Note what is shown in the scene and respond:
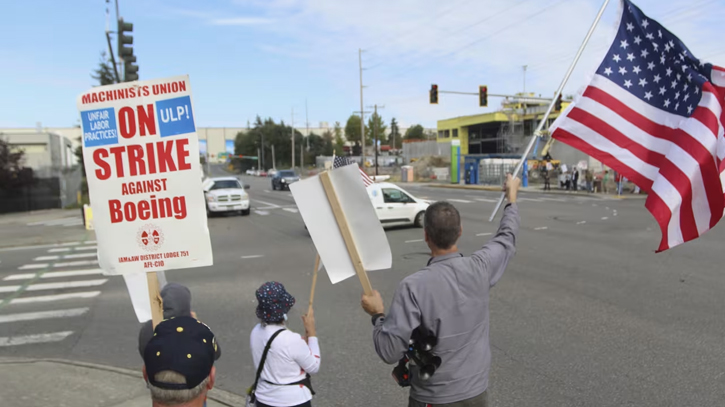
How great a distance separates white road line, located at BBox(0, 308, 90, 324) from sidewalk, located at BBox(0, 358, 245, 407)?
2.10 m

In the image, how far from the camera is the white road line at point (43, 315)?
736 centimetres

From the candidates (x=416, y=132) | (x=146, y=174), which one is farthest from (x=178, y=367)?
(x=416, y=132)

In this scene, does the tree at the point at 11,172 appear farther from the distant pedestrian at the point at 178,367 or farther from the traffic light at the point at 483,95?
the distant pedestrian at the point at 178,367

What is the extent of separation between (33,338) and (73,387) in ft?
7.43

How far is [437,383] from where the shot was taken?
2.50 meters

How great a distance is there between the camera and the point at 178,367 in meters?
1.89

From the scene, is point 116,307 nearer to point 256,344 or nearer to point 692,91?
point 256,344

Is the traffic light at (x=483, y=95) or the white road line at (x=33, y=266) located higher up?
the traffic light at (x=483, y=95)

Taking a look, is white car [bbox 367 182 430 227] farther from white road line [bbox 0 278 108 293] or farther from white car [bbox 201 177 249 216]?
white road line [bbox 0 278 108 293]

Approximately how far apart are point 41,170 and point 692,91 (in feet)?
110

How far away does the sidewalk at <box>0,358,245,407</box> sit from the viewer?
4.52 meters

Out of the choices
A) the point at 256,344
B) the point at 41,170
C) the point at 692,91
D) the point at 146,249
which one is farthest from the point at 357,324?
the point at 41,170

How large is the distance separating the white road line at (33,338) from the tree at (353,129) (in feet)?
350

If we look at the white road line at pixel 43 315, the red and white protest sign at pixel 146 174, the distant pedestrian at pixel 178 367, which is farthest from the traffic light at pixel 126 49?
the distant pedestrian at pixel 178 367
